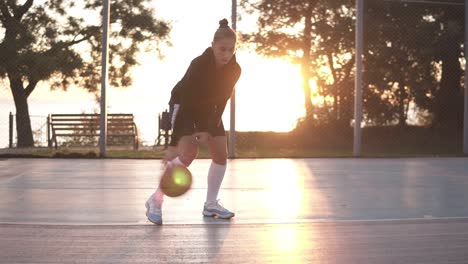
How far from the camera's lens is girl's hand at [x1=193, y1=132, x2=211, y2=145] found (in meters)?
5.22

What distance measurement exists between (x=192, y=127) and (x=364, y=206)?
1811 millimetres

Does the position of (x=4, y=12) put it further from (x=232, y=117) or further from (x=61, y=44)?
(x=232, y=117)

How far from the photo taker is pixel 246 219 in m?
5.27

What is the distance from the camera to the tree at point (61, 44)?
17781mm

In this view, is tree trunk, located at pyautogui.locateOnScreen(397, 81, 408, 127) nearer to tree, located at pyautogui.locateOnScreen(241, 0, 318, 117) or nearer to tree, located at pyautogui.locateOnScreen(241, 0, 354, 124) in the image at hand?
tree, located at pyautogui.locateOnScreen(241, 0, 354, 124)

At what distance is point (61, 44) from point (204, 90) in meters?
14.1

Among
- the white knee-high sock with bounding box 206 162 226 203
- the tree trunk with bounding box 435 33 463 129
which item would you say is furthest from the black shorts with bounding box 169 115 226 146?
the tree trunk with bounding box 435 33 463 129

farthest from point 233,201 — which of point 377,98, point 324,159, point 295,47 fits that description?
point 295,47

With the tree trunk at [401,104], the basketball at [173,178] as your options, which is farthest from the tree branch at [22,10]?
the basketball at [173,178]

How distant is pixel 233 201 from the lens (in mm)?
6316

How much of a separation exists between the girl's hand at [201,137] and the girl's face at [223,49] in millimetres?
541

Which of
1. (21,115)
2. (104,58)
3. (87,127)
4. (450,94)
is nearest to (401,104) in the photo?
(450,94)

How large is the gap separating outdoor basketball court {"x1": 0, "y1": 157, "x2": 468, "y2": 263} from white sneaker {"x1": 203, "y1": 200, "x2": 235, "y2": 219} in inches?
3.6

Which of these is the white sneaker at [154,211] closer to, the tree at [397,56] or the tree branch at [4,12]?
the tree at [397,56]
